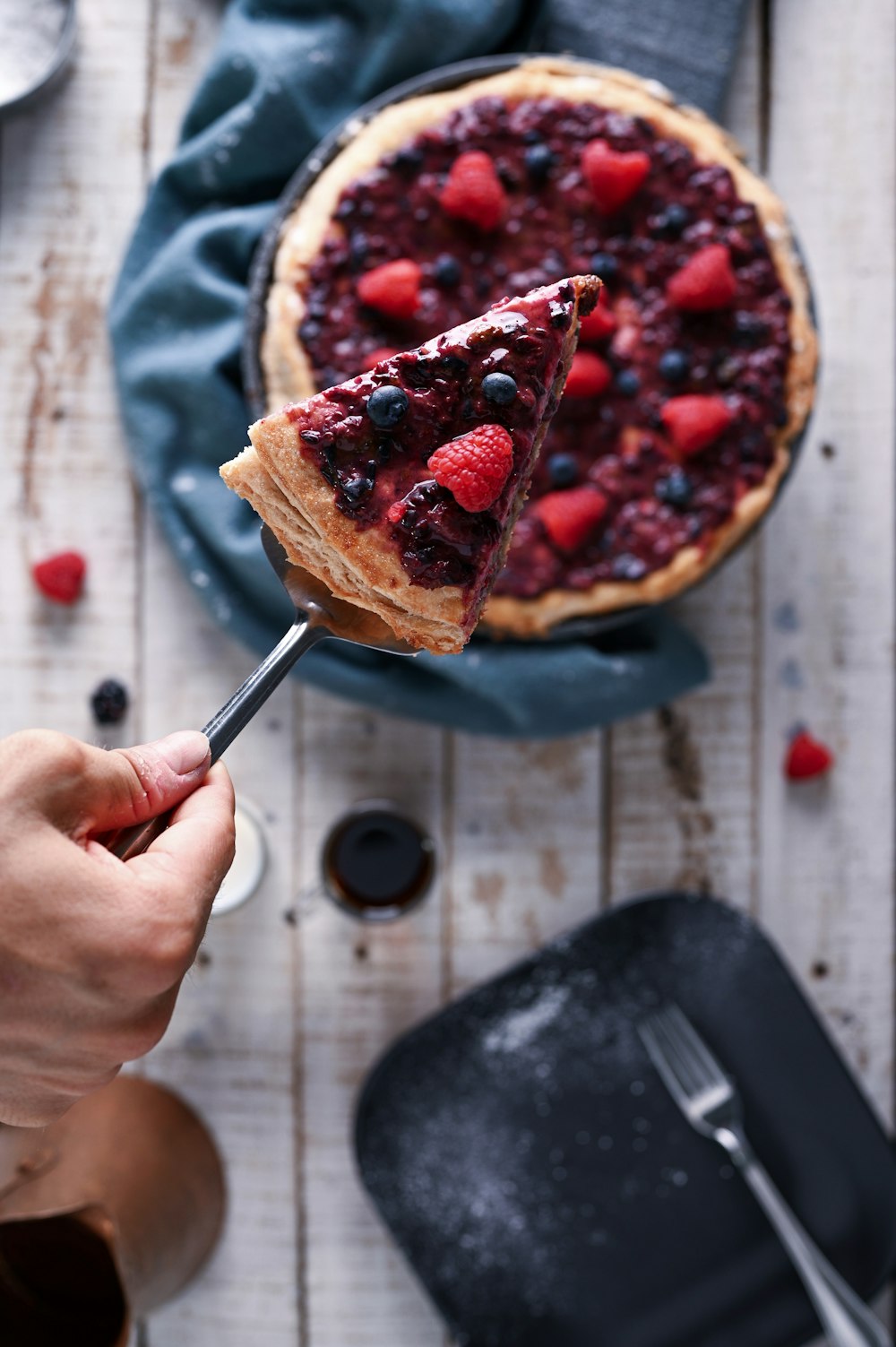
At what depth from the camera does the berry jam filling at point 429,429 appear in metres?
1.93

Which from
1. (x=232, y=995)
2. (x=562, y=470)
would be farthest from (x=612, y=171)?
(x=232, y=995)

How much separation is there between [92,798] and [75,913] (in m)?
0.16

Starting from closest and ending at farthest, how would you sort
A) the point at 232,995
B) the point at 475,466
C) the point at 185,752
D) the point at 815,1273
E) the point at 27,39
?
the point at 185,752 < the point at 475,466 < the point at 815,1273 < the point at 27,39 < the point at 232,995

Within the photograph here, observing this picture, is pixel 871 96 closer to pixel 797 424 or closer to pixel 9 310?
pixel 797 424

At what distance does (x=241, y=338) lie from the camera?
2.86 meters

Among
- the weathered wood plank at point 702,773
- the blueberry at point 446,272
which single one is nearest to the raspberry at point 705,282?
the blueberry at point 446,272

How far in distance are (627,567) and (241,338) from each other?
1.04 metres

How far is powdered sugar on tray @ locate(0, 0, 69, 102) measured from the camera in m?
2.94

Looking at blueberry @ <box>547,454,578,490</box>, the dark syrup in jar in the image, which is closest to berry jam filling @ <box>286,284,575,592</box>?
blueberry @ <box>547,454,578,490</box>

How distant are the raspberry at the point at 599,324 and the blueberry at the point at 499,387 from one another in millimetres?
769

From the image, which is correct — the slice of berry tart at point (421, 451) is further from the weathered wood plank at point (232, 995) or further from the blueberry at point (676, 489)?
the weathered wood plank at point (232, 995)

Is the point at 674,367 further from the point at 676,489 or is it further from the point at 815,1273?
the point at 815,1273

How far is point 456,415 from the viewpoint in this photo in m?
1.96

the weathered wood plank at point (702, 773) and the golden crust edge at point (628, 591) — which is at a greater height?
the golden crust edge at point (628, 591)
